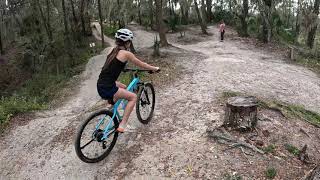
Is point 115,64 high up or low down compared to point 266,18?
down

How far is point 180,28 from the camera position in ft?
106

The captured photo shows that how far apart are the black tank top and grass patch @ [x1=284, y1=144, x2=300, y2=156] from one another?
3.33 metres

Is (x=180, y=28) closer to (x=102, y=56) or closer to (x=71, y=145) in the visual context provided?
(x=102, y=56)

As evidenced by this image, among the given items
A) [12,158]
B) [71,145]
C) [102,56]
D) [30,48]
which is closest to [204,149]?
[71,145]

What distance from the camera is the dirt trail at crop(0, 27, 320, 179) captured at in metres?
6.07

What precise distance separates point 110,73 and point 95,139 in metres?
1.13

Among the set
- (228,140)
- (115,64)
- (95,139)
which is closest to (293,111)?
(228,140)

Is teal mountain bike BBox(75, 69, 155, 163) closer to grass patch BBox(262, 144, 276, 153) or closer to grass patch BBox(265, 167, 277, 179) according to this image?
grass patch BBox(262, 144, 276, 153)

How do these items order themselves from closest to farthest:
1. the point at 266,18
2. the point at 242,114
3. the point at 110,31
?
1. the point at 242,114
2. the point at 266,18
3. the point at 110,31

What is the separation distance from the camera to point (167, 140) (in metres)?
6.94

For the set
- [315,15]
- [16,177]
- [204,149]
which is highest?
[315,15]

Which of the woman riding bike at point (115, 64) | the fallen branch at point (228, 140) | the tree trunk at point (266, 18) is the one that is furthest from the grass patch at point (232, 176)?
the tree trunk at point (266, 18)

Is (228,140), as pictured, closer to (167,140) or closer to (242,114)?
(242,114)

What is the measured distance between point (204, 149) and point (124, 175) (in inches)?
60.1
